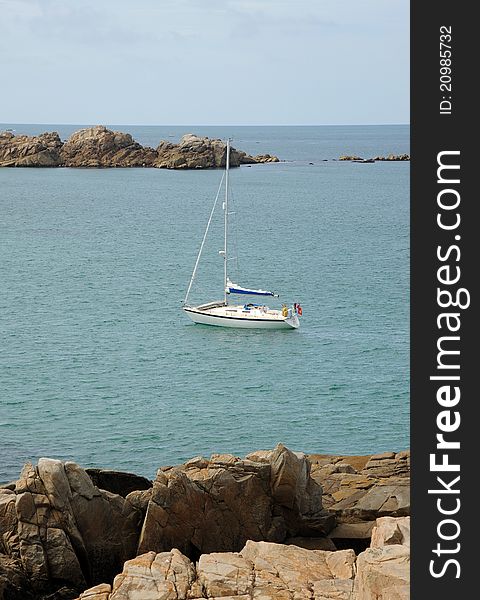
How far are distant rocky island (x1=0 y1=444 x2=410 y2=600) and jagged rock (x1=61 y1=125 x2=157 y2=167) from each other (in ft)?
569

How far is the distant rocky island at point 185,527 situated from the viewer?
18.4 metres

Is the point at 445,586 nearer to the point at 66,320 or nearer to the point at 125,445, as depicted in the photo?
the point at 125,445

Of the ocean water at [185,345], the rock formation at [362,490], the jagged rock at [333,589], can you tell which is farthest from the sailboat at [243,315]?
the jagged rock at [333,589]

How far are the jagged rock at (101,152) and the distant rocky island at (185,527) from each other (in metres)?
173

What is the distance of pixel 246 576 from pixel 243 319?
3998 cm

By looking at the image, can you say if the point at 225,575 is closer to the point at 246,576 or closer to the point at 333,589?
the point at 246,576

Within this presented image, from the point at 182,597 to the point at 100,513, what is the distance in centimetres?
602

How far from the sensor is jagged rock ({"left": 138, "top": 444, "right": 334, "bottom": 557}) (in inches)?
884

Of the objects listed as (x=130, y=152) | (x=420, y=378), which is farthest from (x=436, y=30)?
(x=130, y=152)

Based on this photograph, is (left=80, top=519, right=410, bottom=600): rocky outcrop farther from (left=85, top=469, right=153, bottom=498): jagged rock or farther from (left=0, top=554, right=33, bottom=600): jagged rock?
(left=85, top=469, right=153, bottom=498): jagged rock

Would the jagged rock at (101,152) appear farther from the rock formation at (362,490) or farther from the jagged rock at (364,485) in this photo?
the rock formation at (362,490)

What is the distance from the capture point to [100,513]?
22.6m

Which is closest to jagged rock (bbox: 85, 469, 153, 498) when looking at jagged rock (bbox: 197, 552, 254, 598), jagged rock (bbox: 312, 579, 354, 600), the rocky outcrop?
the rocky outcrop

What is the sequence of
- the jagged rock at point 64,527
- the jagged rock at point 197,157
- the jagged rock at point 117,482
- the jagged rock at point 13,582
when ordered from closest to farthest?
the jagged rock at point 13,582 → the jagged rock at point 64,527 → the jagged rock at point 117,482 → the jagged rock at point 197,157
